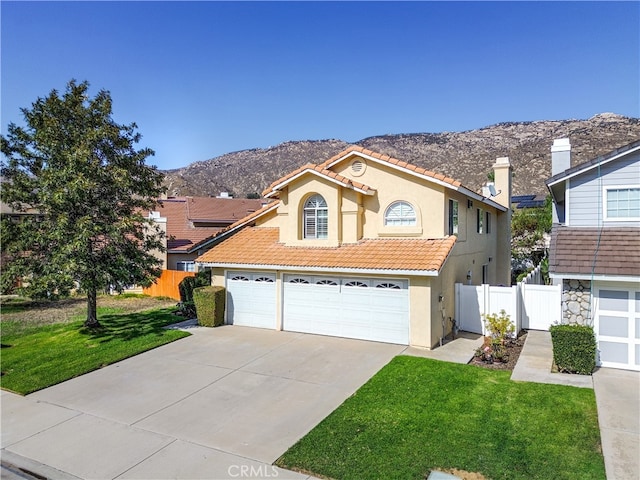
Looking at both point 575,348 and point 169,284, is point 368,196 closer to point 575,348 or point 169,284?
point 575,348

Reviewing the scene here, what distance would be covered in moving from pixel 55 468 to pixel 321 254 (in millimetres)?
9374

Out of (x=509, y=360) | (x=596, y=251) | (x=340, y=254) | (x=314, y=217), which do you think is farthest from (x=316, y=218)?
(x=596, y=251)

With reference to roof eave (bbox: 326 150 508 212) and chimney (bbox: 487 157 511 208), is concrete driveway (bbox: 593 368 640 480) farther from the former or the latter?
chimney (bbox: 487 157 511 208)

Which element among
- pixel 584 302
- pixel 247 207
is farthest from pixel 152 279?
pixel 247 207

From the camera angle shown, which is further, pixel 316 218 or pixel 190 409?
pixel 316 218

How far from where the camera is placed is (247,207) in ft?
120

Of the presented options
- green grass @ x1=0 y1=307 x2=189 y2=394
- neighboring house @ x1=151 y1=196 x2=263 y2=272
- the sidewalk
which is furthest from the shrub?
the sidewalk

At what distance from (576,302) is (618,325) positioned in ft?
3.34

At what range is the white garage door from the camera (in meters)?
15.2

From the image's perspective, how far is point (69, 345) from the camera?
13664 millimetres

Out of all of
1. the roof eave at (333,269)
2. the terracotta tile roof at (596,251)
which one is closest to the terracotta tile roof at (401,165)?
the roof eave at (333,269)

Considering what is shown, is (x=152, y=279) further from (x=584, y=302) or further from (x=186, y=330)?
(x=584, y=302)

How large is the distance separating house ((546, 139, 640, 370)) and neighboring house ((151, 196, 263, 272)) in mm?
19857

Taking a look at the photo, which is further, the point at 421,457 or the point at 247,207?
the point at 247,207
